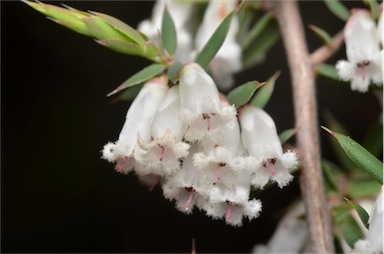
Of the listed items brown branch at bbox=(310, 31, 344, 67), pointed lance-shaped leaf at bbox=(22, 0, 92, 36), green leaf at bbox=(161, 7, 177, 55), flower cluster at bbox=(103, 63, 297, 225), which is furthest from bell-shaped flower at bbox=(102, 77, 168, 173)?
brown branch at bbox=(310, 31, 344, 67)

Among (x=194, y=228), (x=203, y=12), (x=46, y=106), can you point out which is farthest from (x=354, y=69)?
(x=46, y=106)

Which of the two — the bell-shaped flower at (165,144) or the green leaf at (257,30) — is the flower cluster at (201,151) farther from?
the green leaf at (257,30)

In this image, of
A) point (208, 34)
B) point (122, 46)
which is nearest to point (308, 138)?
point (122, 46)

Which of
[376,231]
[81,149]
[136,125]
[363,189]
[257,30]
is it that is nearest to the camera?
[376,231]

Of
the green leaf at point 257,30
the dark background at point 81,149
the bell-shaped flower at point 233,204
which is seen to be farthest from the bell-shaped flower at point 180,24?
the dark background at point 81,149

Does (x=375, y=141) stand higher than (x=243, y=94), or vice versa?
(x=375, y=141)

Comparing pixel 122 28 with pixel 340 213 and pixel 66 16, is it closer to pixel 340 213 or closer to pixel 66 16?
pixel 66 16
